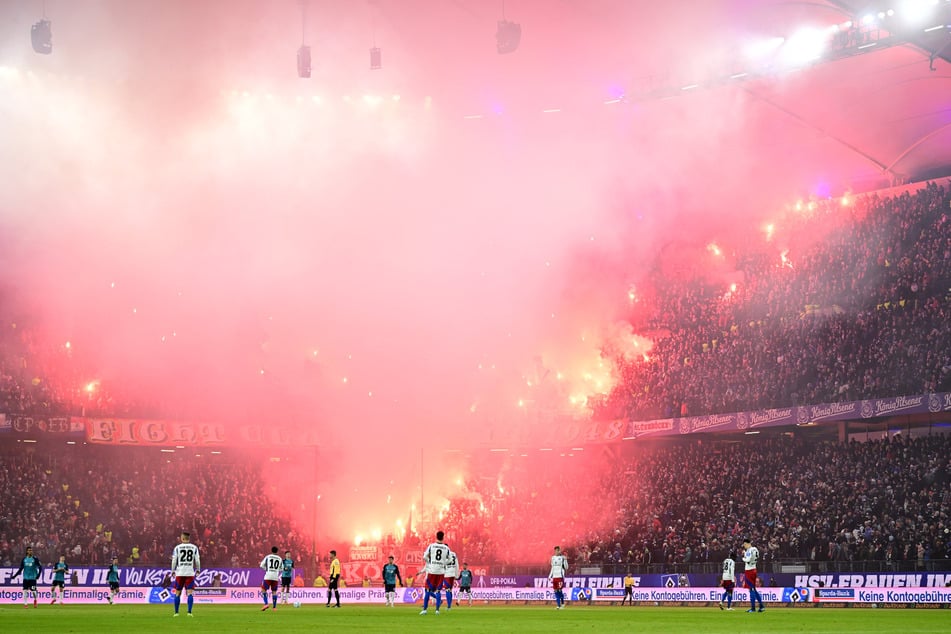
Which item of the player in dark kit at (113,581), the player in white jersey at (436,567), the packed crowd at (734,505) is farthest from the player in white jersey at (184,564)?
the packed crowd at (734,505)

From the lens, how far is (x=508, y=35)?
43250mm

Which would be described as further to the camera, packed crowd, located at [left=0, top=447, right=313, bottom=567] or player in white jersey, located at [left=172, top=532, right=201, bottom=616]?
packed crowd, located at [left=0, top=447, right=313, bottom=567]

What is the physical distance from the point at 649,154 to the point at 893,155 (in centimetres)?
1315

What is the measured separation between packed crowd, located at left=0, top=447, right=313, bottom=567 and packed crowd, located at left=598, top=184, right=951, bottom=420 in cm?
2107

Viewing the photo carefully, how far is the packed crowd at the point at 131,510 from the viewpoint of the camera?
53.0 meters

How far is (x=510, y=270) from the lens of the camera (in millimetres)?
67000

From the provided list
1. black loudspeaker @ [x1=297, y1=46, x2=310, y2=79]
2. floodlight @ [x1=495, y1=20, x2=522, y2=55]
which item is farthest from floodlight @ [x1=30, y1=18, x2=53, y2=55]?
floodlight @ [x1=495, y1=20, x2=522, y2=55]

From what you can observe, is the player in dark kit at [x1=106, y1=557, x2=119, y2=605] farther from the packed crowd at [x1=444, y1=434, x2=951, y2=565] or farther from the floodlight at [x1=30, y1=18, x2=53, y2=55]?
the floodlight at [x1=30, y1=18, x2=53, y2=55]

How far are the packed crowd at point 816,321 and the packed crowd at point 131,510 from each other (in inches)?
830

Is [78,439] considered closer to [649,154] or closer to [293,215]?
[293,215]

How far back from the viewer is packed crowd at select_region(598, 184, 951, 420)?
50.9 metres

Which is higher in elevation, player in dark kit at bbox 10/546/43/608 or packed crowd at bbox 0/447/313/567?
packed crowd at bbox 0/447/313/567

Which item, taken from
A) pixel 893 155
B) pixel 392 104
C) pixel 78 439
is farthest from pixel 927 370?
pixel 78 439

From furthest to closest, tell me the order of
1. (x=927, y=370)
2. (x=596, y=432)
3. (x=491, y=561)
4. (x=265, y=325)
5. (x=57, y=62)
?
(x=265, y=325) → (x=596, y=432) → (x=491, y=561) → (x=57, y=62) → (x=927, y=370)
